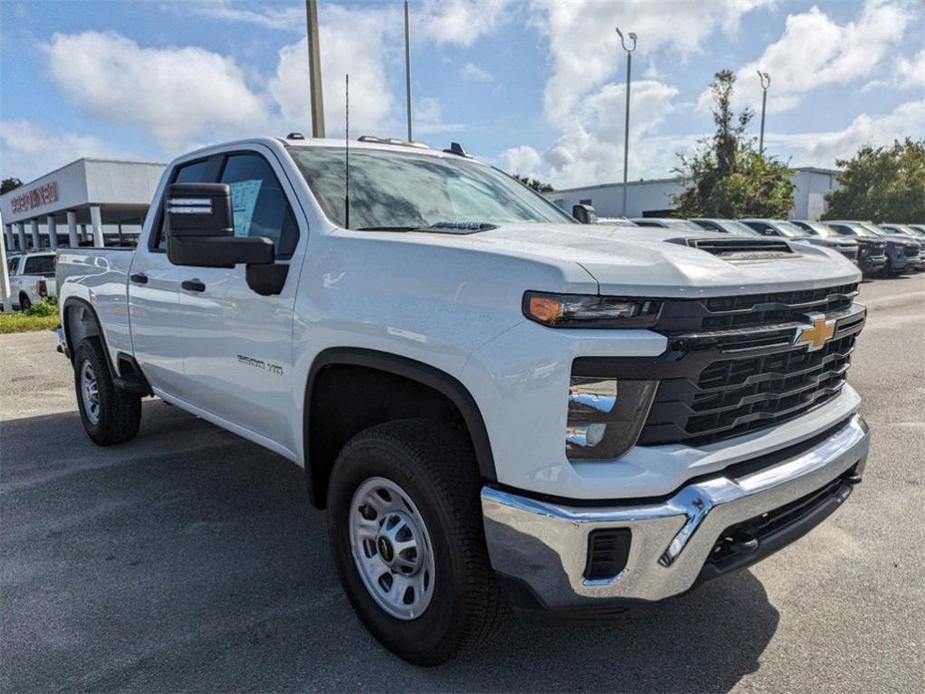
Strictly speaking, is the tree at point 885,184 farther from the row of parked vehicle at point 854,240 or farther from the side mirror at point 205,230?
the side mirror at point 205,230

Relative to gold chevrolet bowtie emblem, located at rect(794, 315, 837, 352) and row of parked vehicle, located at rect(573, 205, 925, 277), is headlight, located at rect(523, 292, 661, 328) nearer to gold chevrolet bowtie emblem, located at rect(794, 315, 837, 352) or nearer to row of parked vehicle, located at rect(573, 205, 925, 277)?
gold chevrolet bowtie emblem, located at rect(794, 315, 837, 352)

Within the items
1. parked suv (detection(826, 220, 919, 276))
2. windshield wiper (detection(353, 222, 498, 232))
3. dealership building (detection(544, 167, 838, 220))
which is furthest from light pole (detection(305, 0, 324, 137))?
dealership building (detection(544, 167, 838, 220))

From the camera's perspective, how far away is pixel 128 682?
2465 millimetres

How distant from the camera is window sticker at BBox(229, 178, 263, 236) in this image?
3.47 metres

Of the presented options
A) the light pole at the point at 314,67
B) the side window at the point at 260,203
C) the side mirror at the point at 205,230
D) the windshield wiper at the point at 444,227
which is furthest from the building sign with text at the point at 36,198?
the windshield wiper at the point at 444,227

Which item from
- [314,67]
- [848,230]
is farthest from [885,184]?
[314,67]

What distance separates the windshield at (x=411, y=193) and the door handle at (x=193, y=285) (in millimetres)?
841

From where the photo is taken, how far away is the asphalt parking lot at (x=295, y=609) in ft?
8.13

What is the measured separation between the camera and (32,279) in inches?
632

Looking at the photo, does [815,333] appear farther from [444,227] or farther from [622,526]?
[444,227]

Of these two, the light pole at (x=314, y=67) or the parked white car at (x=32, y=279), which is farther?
the parked white car at (x=32, y=279)

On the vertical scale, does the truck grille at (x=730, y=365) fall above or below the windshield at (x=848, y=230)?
below

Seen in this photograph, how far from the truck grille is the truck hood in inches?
1.9

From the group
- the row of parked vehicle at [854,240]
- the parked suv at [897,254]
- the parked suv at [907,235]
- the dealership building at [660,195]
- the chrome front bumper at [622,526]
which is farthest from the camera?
the dealership building at [660,195]
